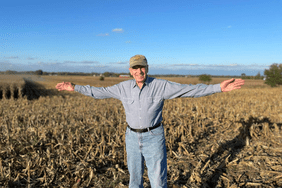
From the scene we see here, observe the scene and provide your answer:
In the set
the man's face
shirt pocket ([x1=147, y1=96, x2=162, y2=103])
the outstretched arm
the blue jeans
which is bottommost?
the blue jeans

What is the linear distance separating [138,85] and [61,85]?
1430 mm

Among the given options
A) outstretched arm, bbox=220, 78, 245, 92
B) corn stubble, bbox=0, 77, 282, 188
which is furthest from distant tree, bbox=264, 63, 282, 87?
outstretched arm, bbox=220, 78, 245, 92

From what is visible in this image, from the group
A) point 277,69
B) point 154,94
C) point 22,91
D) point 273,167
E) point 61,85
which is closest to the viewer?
point 154,94

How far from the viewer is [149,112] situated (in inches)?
118

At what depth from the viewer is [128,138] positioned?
314cm

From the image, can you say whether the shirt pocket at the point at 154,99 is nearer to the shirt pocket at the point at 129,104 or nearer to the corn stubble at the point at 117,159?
the shirt pocket at the point at 129,104

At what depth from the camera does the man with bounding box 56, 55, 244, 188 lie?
294 cm

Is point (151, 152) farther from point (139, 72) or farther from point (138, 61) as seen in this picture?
point (138, 61)

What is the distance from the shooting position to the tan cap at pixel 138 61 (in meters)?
2.84

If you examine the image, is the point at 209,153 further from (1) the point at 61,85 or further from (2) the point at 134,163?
(1) the point at 61,85

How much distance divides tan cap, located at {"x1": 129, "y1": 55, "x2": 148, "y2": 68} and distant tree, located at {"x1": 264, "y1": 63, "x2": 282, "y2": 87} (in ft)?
140

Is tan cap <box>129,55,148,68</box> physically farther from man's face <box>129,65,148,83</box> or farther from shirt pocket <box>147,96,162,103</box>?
shirt pocket <box>147,96,162,103</box>

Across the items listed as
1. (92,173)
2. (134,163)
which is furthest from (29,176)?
(134,163)

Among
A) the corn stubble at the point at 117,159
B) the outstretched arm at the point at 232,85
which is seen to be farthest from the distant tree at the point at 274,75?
the outstretched arm at the point at 232,85
